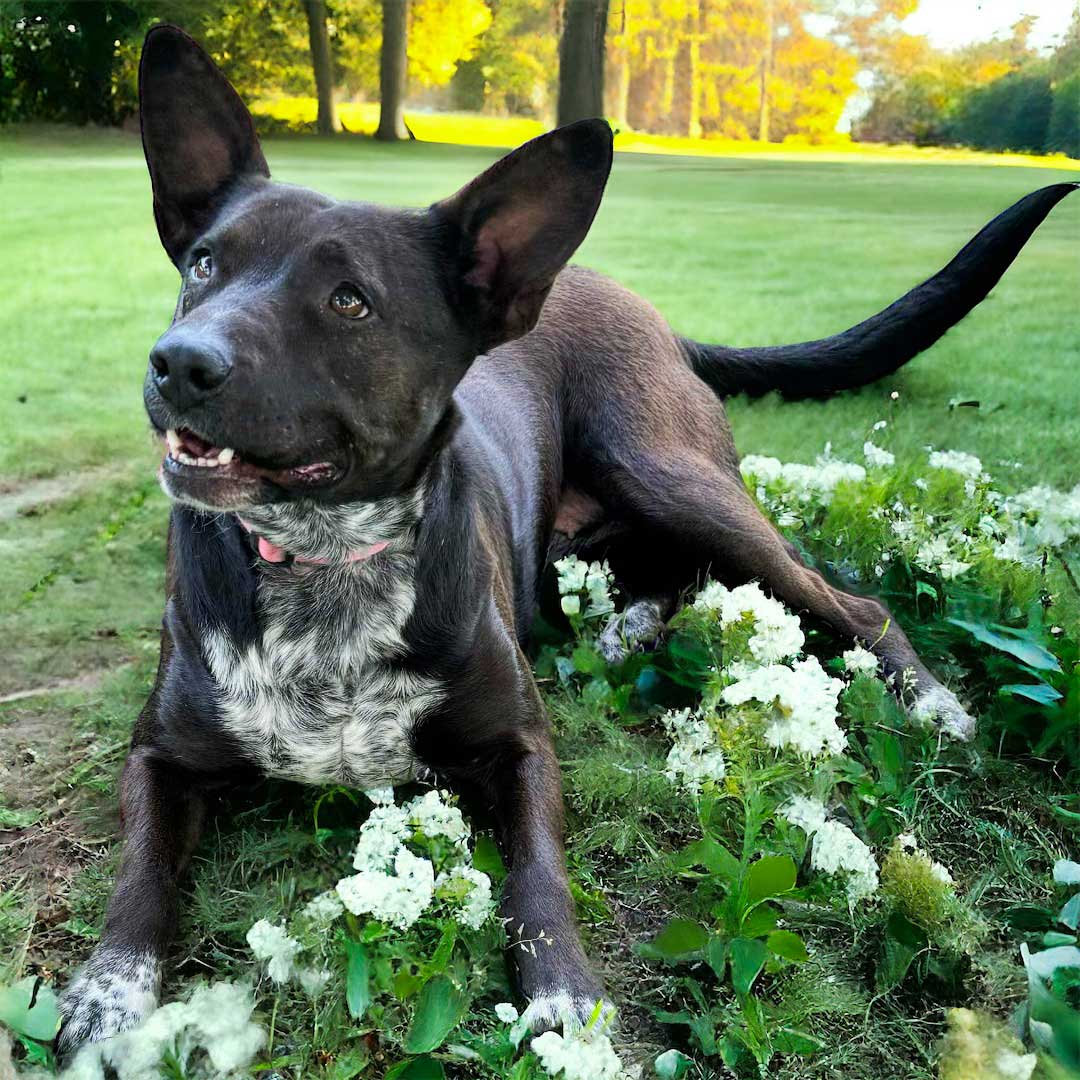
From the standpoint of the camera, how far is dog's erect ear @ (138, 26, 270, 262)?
2248 mm

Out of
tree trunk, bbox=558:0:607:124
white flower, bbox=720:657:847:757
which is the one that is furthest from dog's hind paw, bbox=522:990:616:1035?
tree trunk, bbox=558:0:607:124

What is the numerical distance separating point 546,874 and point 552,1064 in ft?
1.58

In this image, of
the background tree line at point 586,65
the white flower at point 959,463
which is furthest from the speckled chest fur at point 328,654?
the background tree line at point 586,65

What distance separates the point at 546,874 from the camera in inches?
84.6

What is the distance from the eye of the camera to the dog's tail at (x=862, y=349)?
3510 millimetres

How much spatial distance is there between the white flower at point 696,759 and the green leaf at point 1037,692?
0.83m

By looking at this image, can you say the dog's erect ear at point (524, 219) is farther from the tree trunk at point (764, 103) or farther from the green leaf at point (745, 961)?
the tree trunk at point (764, 103)

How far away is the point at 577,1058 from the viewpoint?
1.68 m

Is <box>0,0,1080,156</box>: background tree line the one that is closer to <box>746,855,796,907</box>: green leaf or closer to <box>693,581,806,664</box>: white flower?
<box>693,581,806,664</box>: white flower

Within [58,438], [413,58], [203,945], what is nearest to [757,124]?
[413,58]

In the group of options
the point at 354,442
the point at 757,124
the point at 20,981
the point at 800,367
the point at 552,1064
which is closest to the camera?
the point at 552,1064

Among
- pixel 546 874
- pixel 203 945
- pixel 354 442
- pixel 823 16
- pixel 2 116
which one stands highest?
pixel 823 16

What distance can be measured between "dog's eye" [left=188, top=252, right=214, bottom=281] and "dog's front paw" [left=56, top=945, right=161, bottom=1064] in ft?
3.89

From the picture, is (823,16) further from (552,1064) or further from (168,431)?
(552,1064)
